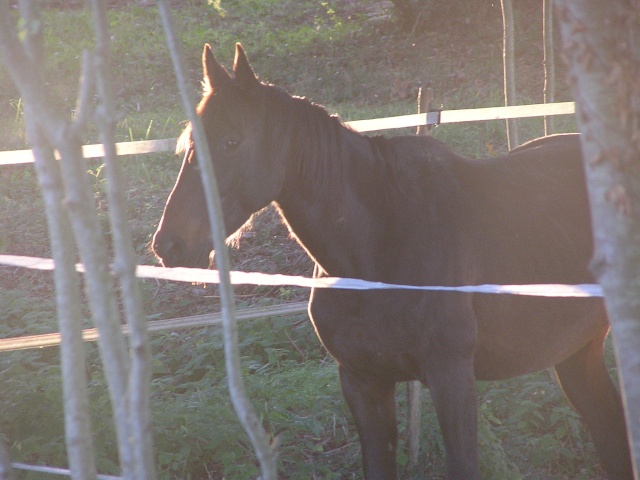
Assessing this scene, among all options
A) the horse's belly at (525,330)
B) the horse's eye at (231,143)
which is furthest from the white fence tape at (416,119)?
the horse's eye at (231,143)

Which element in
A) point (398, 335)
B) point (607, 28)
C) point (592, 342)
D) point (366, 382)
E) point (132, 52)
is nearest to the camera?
point (607, 28)

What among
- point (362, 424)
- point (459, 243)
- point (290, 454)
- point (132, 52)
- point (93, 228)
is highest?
point (132, 52)

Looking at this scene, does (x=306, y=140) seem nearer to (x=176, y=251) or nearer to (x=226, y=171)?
(x=226, y=171)

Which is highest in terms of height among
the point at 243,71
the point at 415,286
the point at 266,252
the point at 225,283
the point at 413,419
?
the point at 243,71

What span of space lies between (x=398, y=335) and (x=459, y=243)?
46 centimetres

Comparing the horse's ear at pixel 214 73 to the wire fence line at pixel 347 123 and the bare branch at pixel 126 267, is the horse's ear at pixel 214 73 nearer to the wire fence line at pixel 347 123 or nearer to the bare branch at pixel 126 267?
the wire fence line at pixel 347 123

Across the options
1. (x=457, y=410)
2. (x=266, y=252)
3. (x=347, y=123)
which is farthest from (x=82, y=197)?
(x=266, y=252)

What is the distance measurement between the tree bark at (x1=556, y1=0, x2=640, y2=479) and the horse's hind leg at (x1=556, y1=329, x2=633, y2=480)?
2.44 m

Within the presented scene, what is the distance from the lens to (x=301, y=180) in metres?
3.29

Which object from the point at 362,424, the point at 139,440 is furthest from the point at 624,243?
the point at 362,424

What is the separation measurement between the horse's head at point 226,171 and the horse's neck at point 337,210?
0.38ft

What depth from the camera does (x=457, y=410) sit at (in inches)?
123

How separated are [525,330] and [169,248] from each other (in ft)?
5.02

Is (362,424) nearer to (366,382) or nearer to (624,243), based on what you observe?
(366,382)
